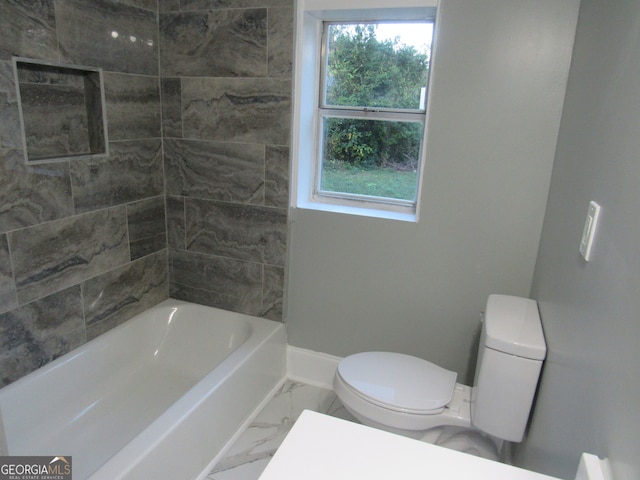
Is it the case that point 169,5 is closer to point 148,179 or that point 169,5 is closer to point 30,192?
point 148,179

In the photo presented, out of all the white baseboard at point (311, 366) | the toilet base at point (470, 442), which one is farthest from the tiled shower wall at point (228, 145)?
the toilet base at point (470, 442)

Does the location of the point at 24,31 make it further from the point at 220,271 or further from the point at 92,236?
the point at 220,271

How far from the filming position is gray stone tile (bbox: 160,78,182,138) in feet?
7.79

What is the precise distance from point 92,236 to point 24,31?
88cm

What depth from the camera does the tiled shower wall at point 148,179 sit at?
5.82ft

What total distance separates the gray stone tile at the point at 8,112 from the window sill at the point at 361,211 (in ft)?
4.09

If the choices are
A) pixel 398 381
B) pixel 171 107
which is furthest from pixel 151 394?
pixel 171 107

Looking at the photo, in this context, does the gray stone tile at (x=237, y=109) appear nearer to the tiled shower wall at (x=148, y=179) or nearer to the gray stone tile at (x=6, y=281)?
the tiled shower wall at (x=148, y=179)

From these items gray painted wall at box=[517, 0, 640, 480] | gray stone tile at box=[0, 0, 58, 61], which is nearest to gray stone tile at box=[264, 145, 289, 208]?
gray stone tile at box=[0, 0, 58, 61]

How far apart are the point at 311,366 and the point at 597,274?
1798 millimetres

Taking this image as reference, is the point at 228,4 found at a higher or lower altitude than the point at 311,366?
higher

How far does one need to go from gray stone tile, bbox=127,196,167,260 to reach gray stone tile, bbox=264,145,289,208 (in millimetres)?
654

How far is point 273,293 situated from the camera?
2465 mm

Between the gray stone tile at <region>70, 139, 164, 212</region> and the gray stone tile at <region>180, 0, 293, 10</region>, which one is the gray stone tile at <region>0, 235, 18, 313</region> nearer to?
the gray stone tile at <region>70, 139, 164, 212</region>
